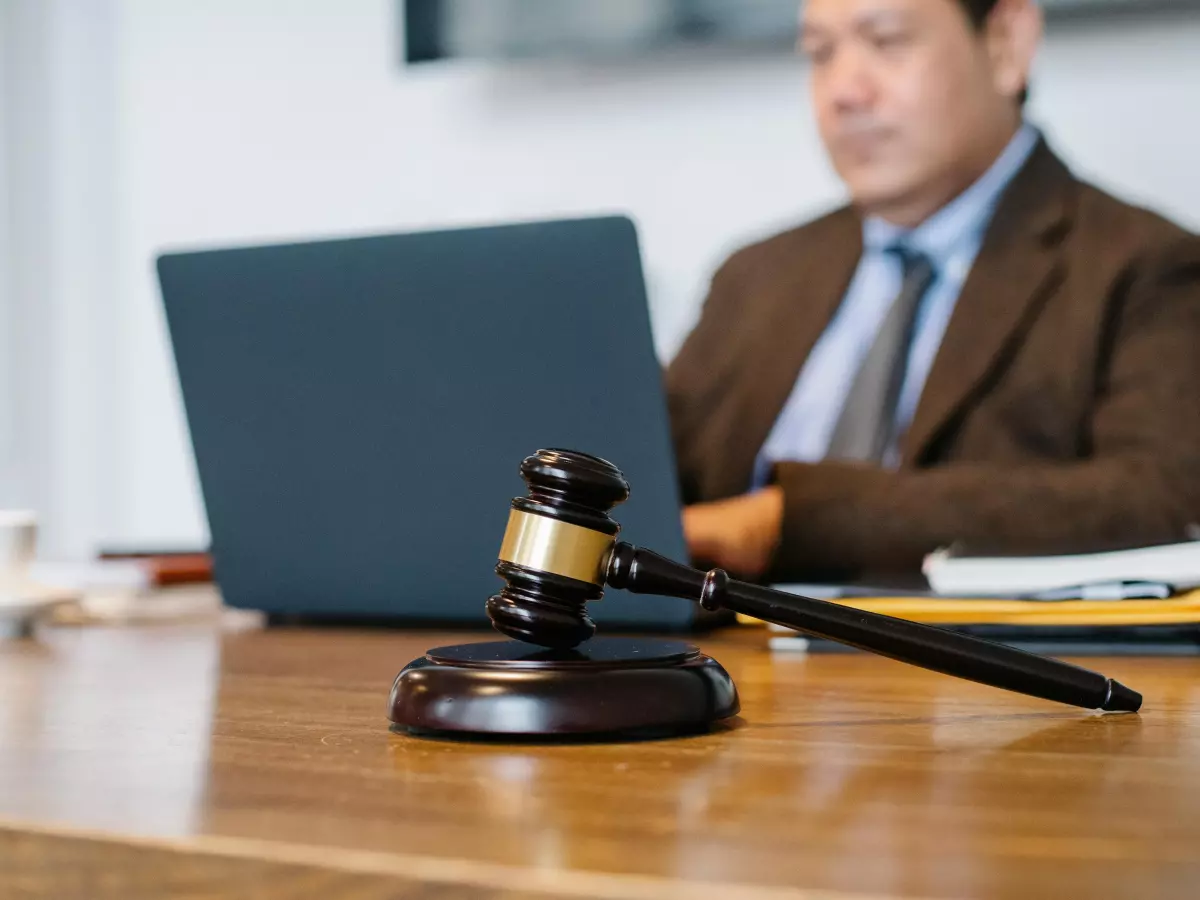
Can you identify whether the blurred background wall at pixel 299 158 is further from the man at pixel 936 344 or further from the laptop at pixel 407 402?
the laptop at pixel 407 402

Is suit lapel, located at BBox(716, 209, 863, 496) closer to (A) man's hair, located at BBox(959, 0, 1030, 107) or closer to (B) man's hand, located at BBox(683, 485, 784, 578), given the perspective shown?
(A) man's hair, located at BBox(959, 0, 1030, 107)

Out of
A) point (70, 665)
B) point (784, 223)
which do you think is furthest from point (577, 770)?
point (784, 223)

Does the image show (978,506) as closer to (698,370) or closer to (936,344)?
(936,344)

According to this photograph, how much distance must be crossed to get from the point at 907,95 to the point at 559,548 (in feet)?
4.90

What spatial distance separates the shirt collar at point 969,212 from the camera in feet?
6.18

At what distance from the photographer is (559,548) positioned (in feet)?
1.80

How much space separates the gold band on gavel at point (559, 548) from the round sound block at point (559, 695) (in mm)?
35

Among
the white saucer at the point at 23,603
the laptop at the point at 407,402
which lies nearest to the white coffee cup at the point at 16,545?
the white saucer at the point at 23,603

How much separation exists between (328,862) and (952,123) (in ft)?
5.66

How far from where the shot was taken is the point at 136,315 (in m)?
3.17

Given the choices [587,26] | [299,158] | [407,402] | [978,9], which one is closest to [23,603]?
[407,402]

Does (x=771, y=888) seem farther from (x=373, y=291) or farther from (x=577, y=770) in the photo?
(x=373, y=291)

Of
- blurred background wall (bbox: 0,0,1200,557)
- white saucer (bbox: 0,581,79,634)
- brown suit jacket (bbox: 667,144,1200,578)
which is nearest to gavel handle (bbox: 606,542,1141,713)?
brown suit jacket (bbox: 667,144,1200,578)

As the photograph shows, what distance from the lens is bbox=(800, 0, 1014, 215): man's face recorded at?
6.14 ft
